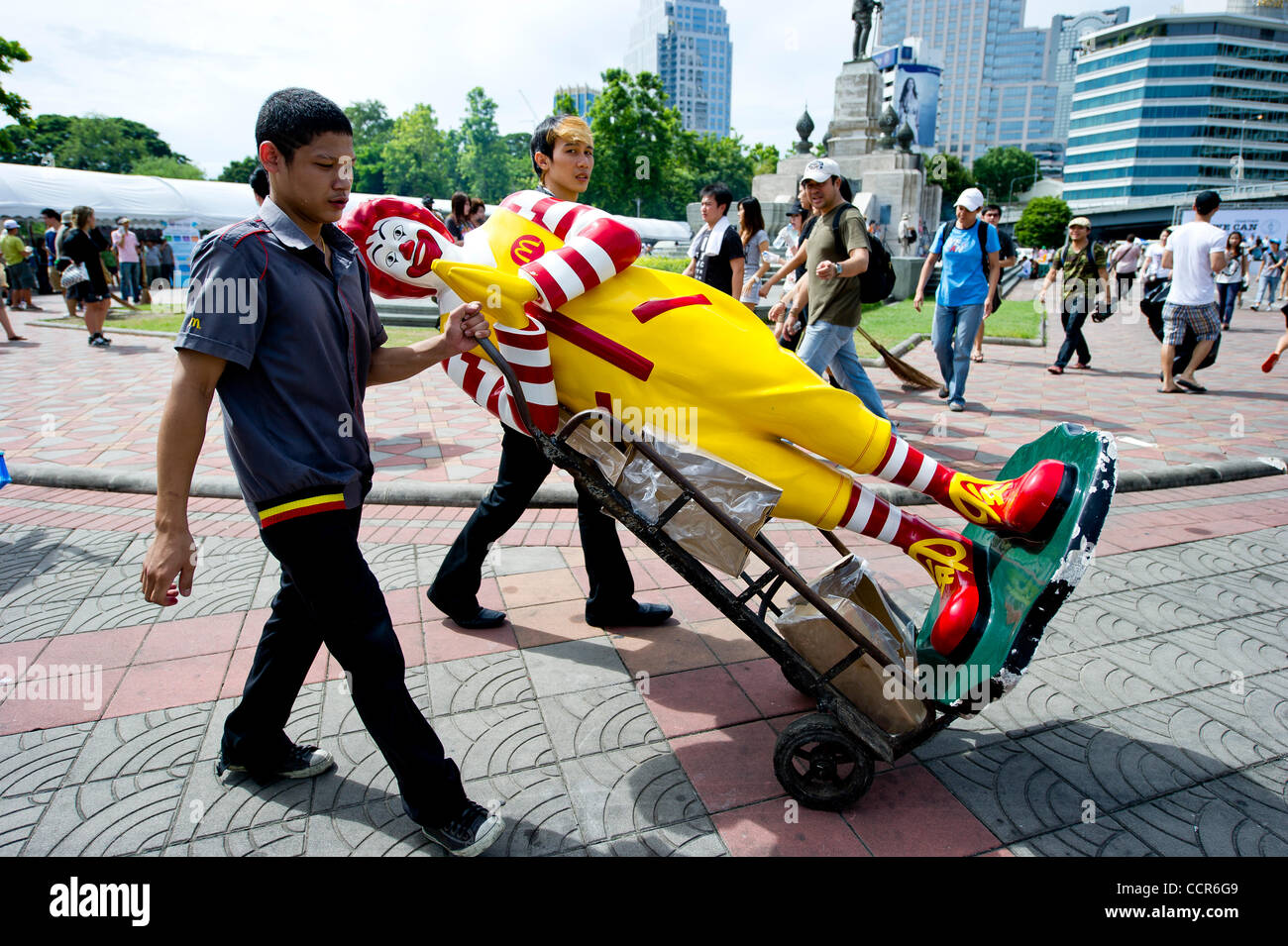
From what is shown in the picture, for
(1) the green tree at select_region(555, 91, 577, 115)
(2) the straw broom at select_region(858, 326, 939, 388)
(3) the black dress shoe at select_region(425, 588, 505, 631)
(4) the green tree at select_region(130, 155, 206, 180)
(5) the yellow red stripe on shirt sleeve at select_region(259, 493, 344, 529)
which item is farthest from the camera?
(4) the green tree at select_region(130, 155, 206, 180)

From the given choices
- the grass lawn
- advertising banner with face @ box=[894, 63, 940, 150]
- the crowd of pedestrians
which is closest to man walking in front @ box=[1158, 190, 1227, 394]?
the grass lawn

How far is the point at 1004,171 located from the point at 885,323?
10486 cm

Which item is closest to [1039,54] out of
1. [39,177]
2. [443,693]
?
[39,177]

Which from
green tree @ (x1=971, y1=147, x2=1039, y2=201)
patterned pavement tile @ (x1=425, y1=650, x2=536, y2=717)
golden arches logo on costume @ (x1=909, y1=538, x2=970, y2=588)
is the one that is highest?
green tree @ (x1=971, y1=147, x2=1039, y2=201)

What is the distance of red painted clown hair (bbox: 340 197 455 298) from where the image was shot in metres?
2.62

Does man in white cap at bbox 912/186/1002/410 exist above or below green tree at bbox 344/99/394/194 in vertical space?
below

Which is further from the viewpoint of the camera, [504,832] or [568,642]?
[568,642]

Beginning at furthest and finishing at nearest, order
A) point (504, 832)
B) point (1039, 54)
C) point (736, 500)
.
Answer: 1. point (1039, 54)
2. point (736, 500)
3. point (504, 832)

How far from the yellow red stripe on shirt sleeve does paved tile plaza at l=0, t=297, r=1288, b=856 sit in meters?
0.94

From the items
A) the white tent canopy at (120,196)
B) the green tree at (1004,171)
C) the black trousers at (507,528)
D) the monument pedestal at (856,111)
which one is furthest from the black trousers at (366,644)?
the green tree at (1004,171)

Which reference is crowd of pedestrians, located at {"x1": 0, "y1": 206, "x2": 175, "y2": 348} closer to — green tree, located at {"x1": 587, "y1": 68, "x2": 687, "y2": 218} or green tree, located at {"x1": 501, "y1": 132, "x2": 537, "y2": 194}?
green tree, located at {"x1": 587, "y1": 68, "x2": 687, "y2": 218}
